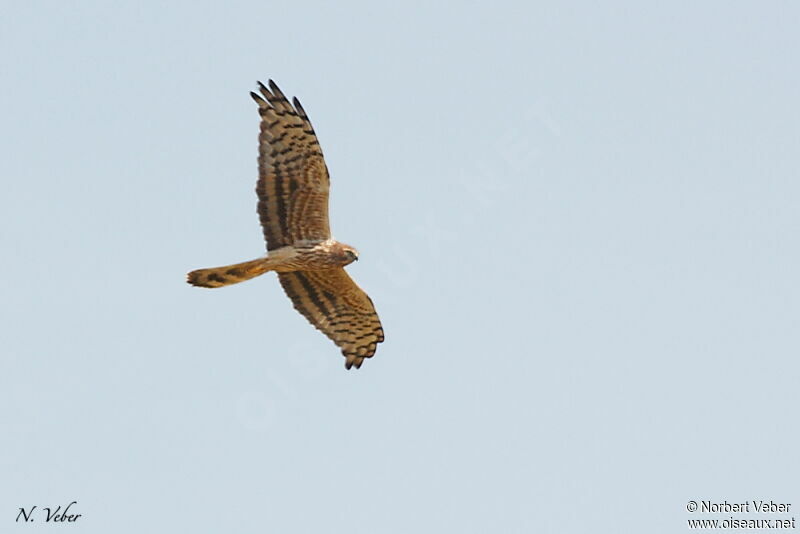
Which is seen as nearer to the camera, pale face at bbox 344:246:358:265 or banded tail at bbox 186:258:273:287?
banded tail at bbox 186:258:273:287

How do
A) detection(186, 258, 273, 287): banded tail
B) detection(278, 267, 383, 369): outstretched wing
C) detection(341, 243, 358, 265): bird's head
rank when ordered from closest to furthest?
1. detection(186, 258, 273, 287): banded tail
2. detection(341, 243, 358, 265): bird's head
3. detection(278, 267, 383, 369): outstretched wing

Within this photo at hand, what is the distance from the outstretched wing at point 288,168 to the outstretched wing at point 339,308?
42.4 inches

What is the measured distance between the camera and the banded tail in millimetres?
14828

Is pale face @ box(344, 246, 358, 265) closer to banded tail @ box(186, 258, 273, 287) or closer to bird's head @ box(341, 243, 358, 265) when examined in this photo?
bird's head @ box(341, 243, 358, 265)

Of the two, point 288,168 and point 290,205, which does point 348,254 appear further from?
point 288,168

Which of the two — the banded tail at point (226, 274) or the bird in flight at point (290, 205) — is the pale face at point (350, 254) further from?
the banded tail at point (226, 274)

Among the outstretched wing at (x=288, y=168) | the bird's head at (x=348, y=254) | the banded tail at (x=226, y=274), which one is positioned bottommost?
the banded tail at (x=226, y=274)

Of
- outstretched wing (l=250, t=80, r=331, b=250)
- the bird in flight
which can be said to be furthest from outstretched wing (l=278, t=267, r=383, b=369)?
outstretched wing (l=250, t=80, r=331, b=250)

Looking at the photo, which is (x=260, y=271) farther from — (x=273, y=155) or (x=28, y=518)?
(x=28, y=518)

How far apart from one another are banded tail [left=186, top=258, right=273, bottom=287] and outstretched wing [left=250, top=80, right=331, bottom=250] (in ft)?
1.64

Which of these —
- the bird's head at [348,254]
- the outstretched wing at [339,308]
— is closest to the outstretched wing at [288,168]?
the bird's head at [348,254]

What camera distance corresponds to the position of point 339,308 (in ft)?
54.5

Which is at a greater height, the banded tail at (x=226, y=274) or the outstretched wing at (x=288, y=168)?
the outstretched wing at (x=288, y=168)

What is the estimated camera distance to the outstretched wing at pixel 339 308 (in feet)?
53.4
